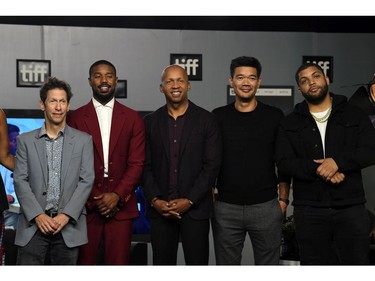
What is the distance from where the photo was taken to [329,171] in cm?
408

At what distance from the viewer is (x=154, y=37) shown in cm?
646

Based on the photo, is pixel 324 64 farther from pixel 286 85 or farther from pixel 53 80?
pixel 53 80

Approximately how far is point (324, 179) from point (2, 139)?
1783mm

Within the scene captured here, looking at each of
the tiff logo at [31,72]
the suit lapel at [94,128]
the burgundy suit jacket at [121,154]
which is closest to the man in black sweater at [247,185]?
the burgundy suit jacket at [121,154]

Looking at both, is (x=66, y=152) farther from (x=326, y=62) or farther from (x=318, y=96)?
(x=326, y=62)

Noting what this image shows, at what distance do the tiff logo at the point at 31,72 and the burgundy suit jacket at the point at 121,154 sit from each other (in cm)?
207

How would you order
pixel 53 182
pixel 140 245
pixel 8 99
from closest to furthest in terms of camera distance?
pixel 53 182 → pixel 140 245 → pixel 8 99

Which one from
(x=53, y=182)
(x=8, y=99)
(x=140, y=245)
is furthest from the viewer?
(x=8, y=99)

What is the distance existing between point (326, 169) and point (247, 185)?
18.1 inches

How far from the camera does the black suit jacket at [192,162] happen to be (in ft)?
13.9

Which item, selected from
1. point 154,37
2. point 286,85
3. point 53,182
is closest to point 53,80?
point 53,182

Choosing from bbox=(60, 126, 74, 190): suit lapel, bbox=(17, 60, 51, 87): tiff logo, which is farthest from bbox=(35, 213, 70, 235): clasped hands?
bbox=(17, 60, 51, 87): tiff logo

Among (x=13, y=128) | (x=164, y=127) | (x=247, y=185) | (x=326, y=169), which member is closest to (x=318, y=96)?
(x=326, y=169)

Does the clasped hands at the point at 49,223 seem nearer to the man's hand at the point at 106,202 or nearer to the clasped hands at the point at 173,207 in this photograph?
the man's hand at the point at 106,202
